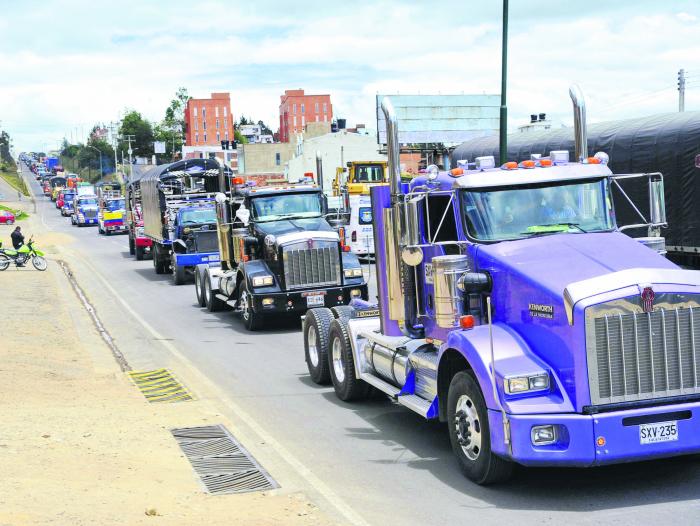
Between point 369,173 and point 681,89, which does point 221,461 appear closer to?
point 369,173

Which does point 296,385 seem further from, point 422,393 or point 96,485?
point 96,485

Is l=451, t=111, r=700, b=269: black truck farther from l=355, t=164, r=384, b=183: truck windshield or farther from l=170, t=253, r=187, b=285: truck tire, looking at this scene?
l=355, t=164, r=384, b=183: truck windshield

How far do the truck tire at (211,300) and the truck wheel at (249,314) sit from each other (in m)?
2.82

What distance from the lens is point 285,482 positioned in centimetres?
827

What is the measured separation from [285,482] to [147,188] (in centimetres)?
2665

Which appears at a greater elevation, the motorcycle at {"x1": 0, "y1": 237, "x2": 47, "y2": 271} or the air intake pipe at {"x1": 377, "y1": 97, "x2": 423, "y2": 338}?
the air intake pipe at {"x1": 377, "y1": 97, "x2": 423, "y2": 338}

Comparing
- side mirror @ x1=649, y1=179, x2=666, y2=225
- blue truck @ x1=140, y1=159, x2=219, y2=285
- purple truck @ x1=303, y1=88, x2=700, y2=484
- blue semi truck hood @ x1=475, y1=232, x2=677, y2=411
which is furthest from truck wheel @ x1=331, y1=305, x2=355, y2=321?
blue truck @ x1=140, y1=159, x2=219, y2=285

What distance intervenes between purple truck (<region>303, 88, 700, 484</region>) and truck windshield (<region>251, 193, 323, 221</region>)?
8.86 m

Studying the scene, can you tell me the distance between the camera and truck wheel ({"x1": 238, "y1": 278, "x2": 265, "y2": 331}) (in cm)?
1769

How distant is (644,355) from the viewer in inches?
282

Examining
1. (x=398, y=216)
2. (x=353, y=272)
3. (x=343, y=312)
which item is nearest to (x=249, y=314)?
(x=353, y=272)

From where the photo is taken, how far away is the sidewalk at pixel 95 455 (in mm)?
7223

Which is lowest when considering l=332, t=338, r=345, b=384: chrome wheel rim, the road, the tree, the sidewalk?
the road

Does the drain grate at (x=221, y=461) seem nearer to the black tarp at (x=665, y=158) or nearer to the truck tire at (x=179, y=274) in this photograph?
the black tarp at (x=665, y=158)
